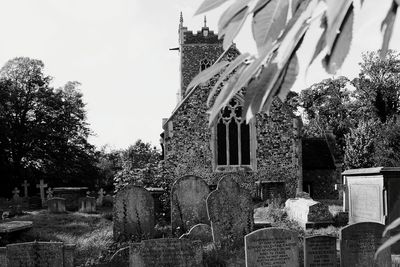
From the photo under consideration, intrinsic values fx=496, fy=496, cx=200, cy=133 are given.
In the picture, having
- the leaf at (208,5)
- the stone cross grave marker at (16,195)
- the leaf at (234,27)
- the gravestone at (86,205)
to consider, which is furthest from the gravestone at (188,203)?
the stone cross grave marker at (16,195)

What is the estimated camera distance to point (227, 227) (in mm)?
10578

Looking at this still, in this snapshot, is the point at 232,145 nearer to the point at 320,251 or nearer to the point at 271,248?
the point at 320,251

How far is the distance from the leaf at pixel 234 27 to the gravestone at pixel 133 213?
11087 millimetres

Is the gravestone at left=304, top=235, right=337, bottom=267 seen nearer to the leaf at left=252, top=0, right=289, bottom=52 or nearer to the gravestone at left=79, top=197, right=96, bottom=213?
the leaf at left=252, top=0, right=289, bottom=52

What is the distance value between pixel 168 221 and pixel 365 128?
54.4 ft

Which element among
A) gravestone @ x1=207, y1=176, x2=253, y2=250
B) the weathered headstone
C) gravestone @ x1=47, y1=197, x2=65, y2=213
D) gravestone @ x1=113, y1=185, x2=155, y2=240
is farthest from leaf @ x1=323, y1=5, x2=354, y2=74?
gravestone @ x1=47, y1=197, x2=65, y2=213

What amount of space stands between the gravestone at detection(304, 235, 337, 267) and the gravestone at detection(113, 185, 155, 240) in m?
4.99

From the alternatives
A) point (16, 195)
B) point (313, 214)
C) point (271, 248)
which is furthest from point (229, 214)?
point (16, 195)

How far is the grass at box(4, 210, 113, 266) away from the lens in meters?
10.8

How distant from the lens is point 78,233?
13.5m

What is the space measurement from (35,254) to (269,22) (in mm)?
7421

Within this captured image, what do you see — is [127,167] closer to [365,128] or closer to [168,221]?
[168,221]

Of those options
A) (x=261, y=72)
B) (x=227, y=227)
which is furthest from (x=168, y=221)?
(x=261, y=72)

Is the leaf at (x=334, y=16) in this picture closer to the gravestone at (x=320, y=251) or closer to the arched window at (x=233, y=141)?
the gravestone at (x=320, y=251)
